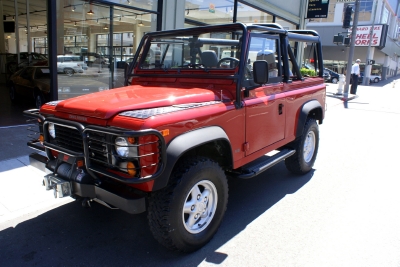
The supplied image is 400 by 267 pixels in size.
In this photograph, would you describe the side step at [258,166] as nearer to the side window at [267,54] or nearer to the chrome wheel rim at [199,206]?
the chrome wheel rim at [199,206]

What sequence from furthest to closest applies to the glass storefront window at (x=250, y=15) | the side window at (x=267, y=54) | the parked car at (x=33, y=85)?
the glass storefront window at (x=250, y=15), the parked car at (x=33, y=85), the side window at (x=267, y=54)

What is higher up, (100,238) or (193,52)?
(193,52)

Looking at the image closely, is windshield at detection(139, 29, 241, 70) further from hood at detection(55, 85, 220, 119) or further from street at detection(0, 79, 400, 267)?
street at detection(0, 79, 400, 267)

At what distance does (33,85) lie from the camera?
30.0 feet

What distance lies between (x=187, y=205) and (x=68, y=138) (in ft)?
4.08

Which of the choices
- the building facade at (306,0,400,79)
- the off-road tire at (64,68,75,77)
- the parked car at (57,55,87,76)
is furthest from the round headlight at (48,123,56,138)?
the building facade at (306,0,400,79)

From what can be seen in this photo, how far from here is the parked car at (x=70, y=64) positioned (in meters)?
8.00

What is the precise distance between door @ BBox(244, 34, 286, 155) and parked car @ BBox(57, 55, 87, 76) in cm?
540

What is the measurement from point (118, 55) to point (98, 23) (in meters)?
1.03

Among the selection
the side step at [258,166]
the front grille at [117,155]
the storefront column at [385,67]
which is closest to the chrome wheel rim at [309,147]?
the side step at [258,166]

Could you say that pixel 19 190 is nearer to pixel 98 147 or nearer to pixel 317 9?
pixel 98 147

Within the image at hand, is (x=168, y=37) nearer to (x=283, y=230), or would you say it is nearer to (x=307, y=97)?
(x=307, y=97)

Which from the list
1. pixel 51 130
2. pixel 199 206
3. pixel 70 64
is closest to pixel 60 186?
pixel 51 130

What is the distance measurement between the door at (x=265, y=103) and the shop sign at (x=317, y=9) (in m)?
13.4
